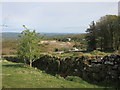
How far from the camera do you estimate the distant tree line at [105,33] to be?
42.6 metres

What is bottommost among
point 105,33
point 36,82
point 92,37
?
point 36,82

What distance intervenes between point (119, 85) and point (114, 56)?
4320 millimetres

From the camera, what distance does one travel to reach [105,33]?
4503cm

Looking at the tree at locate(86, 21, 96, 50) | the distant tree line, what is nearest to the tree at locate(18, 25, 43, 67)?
the distant tree line

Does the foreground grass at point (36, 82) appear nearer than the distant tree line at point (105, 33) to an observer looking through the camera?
Yes

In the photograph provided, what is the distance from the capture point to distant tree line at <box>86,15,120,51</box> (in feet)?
140

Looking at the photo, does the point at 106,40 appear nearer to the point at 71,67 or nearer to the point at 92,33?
the point at 92,33

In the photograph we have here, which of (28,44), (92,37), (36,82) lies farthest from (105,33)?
(36,82)

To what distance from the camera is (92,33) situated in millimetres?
49031

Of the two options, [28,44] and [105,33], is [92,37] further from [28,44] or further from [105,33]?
[28,44]

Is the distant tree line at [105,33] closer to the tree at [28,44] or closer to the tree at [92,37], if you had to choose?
the tree at [92,37]

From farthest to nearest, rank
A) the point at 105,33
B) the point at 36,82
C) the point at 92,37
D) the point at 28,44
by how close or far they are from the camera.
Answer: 1. the point at 92,37
2. the point at 105,33
3. the point at 28,44
4. the point at 36,82

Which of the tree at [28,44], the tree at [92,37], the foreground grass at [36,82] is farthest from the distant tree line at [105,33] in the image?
the foreground grass at [36,82]

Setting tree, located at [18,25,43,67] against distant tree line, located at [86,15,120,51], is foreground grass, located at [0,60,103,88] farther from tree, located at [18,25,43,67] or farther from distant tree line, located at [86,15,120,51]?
distant tree line, located at [86,15,120,51]
